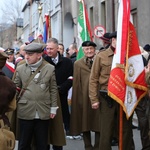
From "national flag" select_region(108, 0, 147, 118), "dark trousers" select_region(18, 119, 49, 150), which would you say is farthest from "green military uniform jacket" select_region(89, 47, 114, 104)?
"dark trousers" select_region(18, 119, 49, 150)

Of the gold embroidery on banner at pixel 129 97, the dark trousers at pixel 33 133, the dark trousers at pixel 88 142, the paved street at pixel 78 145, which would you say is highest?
the gold embroidery on banner at pixel 129 97

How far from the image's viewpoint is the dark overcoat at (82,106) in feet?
25.5

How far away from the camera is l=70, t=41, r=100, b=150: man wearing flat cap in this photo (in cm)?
774

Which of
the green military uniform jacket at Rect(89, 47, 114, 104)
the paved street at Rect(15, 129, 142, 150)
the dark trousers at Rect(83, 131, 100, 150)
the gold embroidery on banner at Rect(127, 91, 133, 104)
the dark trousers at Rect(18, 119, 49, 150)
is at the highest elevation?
the green military uniform jacket at Rect(89, 47, 114, 104)

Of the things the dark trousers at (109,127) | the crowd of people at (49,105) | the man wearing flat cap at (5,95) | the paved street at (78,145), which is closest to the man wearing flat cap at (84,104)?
the crowd of people at (49,105)

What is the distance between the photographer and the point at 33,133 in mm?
6410

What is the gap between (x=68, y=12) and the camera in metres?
33.5

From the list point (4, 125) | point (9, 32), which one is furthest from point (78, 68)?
point (9, 32)

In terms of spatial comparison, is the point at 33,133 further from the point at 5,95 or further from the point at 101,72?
the point at 5,95

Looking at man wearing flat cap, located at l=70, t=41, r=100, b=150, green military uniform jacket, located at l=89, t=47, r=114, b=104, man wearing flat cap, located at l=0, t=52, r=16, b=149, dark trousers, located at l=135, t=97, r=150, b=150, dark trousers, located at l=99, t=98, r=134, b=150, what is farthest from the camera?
man wearing flat cap, located at l=70, t=41, r=100, b=150

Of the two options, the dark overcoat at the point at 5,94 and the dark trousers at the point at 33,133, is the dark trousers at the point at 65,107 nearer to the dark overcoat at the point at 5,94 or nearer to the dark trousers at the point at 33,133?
the dark trousers at the point at 33,133

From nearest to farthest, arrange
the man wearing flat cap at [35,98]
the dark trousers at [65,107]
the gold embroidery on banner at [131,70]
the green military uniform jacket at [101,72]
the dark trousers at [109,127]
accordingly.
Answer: the man wearing flat cap at [35,98]
the gold embroidery on banner at [131,70]
the dark trousers at [109,127]
the green military uniform jacket at [101,72]
the dark trousers at [65,107]

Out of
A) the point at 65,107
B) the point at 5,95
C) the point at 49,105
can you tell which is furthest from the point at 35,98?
the point at 65,107

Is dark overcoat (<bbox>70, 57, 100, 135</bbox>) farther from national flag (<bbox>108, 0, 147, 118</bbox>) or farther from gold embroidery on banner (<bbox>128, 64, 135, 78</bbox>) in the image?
gold embroidery on banner (<bbox>128, 64, 135, 78</bbox>)
